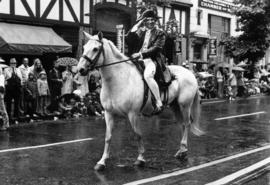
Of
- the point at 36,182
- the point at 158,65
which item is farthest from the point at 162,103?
the point at 36,182

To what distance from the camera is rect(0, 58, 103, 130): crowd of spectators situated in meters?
14.3

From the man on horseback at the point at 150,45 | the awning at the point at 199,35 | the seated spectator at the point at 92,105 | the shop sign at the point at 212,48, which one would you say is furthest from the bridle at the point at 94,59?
the shop sign at the point at 212,48

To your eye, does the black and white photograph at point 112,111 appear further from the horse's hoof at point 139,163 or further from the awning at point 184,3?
the awning at point 184,3

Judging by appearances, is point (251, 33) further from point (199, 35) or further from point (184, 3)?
point (184, 3)

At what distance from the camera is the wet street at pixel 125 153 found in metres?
7.12

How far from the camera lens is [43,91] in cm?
1536

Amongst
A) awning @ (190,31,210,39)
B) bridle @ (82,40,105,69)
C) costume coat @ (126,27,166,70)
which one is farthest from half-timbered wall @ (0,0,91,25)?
bridle @ (82,40,105,69)

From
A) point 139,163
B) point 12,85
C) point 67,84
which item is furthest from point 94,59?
point 67,84

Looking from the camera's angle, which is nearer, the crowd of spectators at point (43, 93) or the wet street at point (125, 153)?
the wet street at point (125, 153)

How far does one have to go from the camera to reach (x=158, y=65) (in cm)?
873

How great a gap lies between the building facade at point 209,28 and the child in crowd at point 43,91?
18.1 meters

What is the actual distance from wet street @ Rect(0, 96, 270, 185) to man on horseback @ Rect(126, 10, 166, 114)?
132cm

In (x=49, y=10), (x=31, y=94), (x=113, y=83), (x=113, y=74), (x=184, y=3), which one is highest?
(x=184, y=3)

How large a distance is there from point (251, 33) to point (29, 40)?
1747 centimetres
